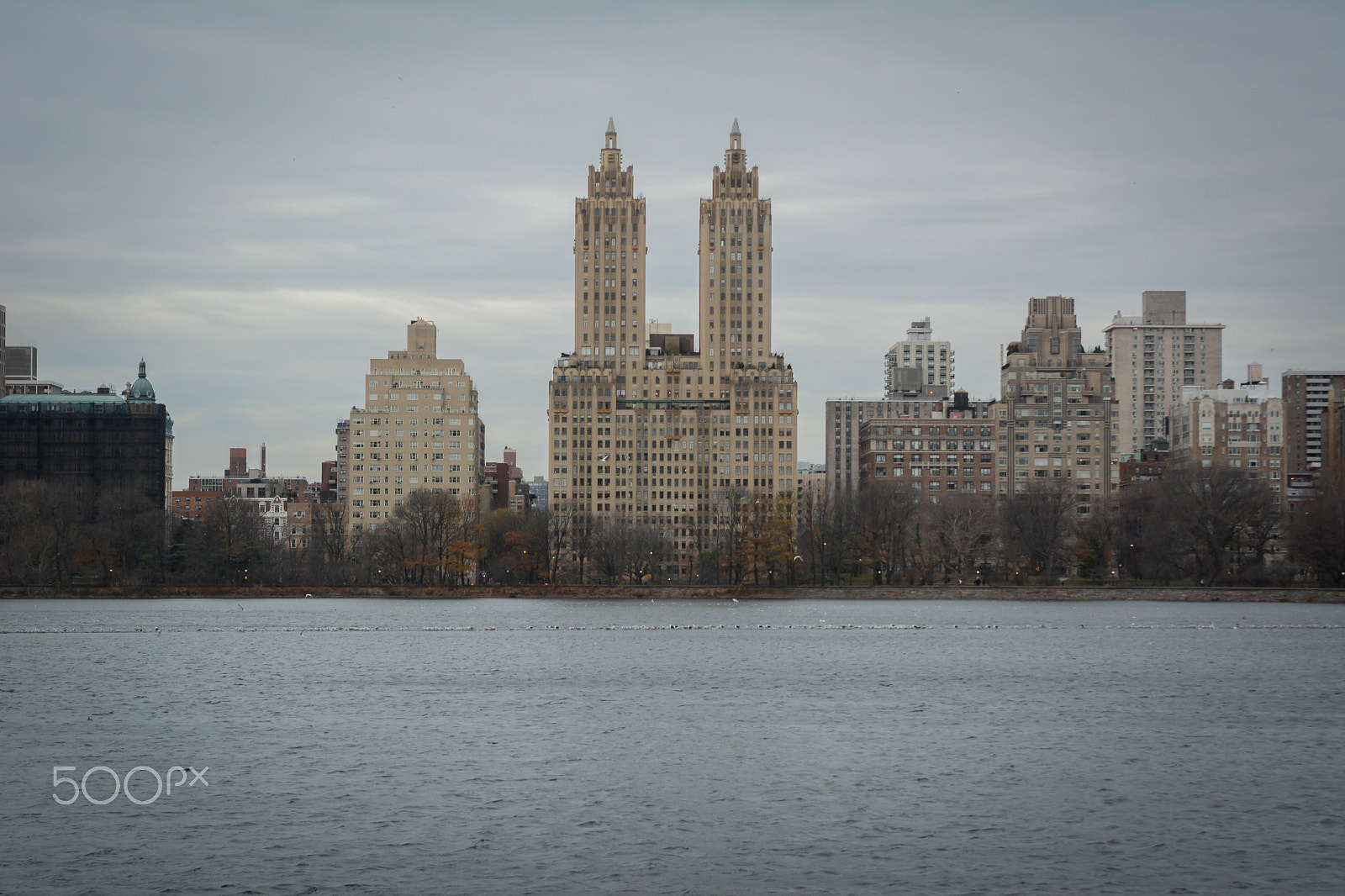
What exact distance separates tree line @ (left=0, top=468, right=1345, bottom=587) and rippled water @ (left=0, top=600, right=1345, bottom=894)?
68992 mm

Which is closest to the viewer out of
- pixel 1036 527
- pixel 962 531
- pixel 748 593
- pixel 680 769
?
pixel 680 769

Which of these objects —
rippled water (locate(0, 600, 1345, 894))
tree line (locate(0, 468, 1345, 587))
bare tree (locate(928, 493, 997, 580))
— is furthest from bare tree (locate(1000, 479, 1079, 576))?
rippled water (locate(0, 600, 1345, 894))

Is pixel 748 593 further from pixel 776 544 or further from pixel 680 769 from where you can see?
pixel 680 769

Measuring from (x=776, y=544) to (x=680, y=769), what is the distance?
13329 cm

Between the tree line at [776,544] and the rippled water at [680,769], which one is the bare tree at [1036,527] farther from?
the rippled water at [680,769]

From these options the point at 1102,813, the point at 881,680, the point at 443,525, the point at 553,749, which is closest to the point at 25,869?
the point at 553,749

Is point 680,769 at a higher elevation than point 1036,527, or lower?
lower

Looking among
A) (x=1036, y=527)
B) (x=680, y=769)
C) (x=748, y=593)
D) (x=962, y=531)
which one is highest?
(x=1036, y=527)

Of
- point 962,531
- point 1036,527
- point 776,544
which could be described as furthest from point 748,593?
point 1036,527

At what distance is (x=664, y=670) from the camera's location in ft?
253

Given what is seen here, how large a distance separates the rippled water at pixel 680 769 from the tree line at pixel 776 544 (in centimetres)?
6899

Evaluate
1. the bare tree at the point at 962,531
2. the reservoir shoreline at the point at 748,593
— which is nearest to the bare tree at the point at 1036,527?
the bare tree at the point at 962,531

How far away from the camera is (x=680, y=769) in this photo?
43844 mm

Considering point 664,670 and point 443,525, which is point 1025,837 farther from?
point 443,525
